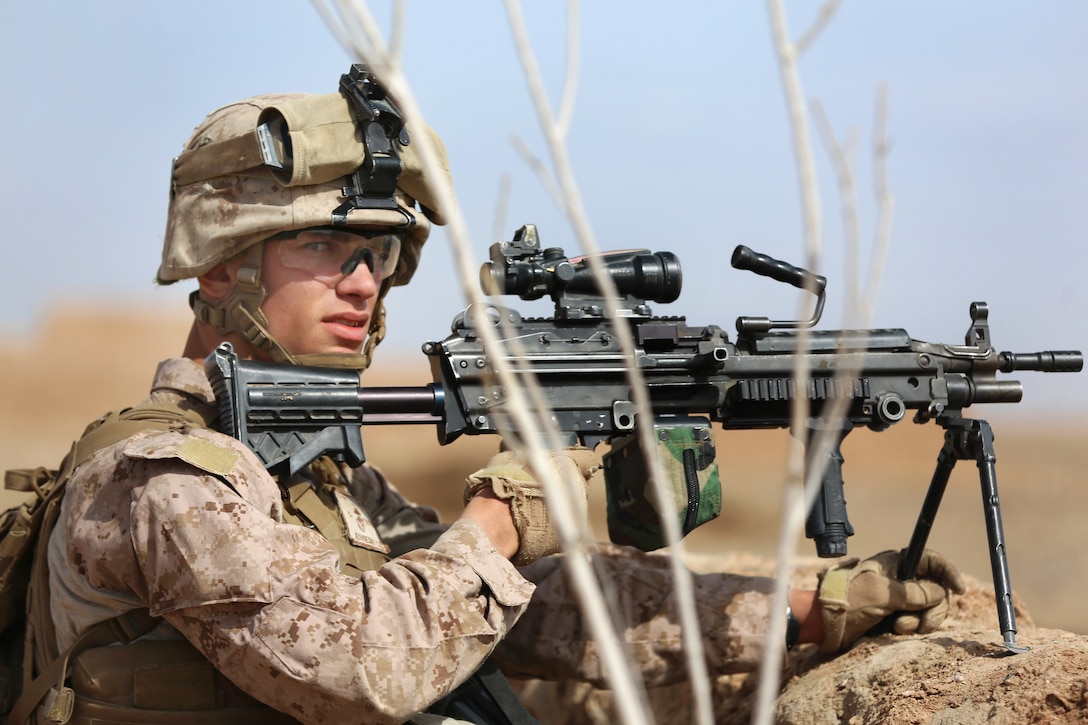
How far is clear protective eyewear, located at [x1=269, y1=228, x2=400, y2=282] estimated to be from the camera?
380 cm

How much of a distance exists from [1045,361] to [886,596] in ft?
3.12

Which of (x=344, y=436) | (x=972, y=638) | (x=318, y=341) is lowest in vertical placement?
(x=972, y=638)

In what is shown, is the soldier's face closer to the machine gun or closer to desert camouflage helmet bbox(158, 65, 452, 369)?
desert camouflage helmet bbox(158, 65, 452, 369)

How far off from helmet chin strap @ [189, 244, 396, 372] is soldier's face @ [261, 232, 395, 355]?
0.03 m

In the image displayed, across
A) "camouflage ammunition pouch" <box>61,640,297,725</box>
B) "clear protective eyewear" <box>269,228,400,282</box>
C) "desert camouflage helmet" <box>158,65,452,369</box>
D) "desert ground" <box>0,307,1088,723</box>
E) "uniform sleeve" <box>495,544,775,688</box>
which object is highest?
"desert camouflage helmet" <box>158,65,452,369</box>

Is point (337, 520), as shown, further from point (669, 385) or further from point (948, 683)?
point (948, 683)

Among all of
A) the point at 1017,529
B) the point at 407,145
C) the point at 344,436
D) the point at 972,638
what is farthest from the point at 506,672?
the point at 1017,529

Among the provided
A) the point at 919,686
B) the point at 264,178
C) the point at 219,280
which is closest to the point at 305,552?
the point at 219,280

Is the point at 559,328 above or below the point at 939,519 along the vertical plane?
above

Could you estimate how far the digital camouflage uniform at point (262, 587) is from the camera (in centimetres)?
282

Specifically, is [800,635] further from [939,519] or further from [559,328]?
[939,519]

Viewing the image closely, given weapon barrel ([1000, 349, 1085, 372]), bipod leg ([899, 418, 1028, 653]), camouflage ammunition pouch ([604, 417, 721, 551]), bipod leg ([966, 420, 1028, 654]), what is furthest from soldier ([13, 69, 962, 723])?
weapon barrel ([1000, 349, 1085, 372])

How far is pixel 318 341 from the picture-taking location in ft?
12.3

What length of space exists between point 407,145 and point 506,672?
1914 millimetres
